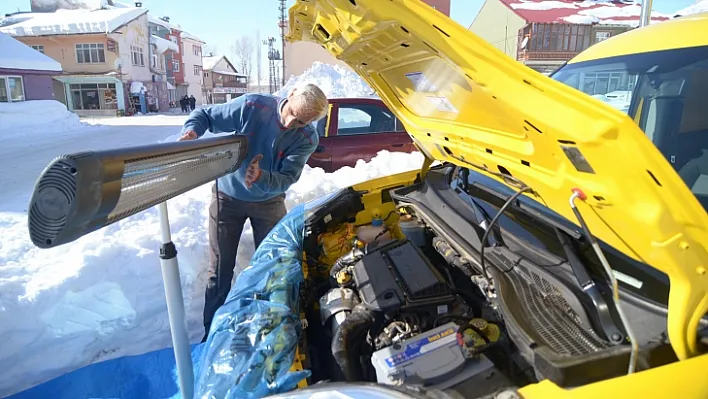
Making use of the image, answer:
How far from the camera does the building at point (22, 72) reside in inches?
810

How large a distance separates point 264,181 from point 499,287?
1.72 metres

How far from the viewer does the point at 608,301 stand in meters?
1.44

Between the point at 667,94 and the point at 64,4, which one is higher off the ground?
the point at 64,4

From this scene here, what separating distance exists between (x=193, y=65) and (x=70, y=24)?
17.3 metres

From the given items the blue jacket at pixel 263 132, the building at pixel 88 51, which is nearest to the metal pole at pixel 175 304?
the blue jacket at pixel 263 132

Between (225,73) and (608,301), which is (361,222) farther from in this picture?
(225,73)

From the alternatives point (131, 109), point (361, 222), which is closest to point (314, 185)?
point (361, 222)

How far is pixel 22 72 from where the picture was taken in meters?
21.5

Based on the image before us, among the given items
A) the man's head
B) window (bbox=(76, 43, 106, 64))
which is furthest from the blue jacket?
window (bbox=(76, 43, 106, 64))

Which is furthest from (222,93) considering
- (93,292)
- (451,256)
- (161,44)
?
(451,256)

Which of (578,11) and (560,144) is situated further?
(578,11)

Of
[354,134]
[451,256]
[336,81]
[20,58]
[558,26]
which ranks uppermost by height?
[558,26]

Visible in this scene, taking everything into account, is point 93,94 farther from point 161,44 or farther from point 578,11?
→ point 578,11

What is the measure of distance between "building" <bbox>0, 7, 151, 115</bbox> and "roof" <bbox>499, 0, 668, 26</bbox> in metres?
26.0
